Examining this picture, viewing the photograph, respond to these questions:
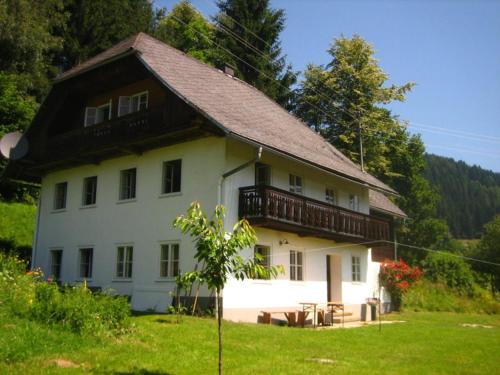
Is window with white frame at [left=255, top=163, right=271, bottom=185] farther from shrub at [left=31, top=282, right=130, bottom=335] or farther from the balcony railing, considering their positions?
shrub at [left=31, top=282, right=130, bottom=335]

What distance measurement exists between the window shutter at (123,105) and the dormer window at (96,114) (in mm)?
1392

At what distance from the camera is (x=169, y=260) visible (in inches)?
685

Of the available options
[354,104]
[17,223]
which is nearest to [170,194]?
[17,223]

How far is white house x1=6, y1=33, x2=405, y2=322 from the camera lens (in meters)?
16.9

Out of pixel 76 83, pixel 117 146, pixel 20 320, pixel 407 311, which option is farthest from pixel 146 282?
pixel 407 311

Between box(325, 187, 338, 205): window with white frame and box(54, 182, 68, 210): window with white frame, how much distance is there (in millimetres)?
10996

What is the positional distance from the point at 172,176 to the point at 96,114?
5240 millimetres

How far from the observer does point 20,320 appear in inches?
417

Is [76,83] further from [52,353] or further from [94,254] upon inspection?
[52,353]

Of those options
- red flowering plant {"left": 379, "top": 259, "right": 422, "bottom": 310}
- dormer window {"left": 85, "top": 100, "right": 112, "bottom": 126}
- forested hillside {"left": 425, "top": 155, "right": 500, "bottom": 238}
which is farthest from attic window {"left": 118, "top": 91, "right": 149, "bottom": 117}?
forested hillside {"left": 425, "top": 155, "right": 500, "bottom": 238}

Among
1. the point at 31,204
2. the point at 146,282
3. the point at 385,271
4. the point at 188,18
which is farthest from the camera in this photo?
the point at 188,18

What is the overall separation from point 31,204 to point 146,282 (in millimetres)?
14988

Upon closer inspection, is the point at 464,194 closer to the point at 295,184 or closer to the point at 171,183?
the point at 295,184

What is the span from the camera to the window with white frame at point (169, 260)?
17.3 m
